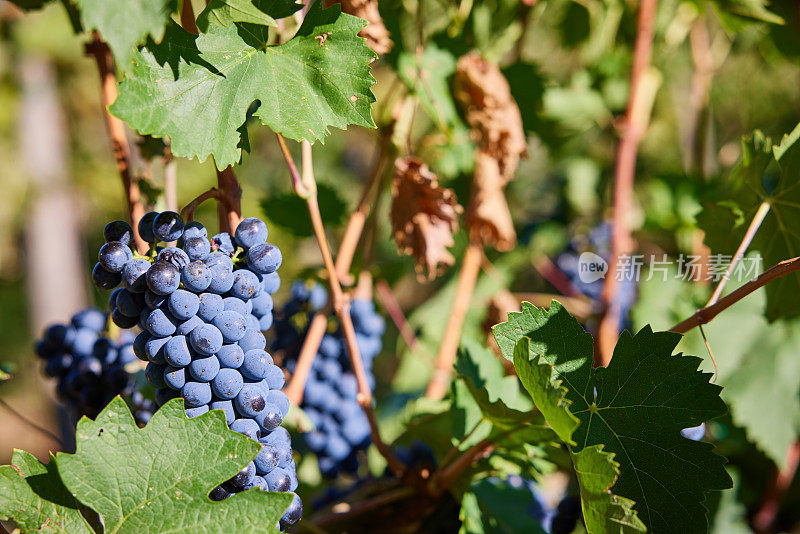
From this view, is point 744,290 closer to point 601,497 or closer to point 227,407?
point 601,497

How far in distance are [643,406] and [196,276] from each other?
381 mm

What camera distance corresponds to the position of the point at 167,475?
46cm

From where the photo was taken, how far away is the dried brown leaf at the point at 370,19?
0.63m

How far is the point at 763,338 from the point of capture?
0.95 metres

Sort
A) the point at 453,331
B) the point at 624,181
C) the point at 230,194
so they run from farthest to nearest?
the point at 624,181 < the point at 453,331 < the point at 230,194

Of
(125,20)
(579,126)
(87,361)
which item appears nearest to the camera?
(125,20)

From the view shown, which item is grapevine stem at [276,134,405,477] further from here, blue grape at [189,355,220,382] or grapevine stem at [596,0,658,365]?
grapevine stem at [596,0,658,365]

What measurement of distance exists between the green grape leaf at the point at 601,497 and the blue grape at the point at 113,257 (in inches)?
15.1

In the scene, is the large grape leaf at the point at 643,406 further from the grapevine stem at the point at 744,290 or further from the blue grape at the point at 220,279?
the blue grape at the point at 220,279

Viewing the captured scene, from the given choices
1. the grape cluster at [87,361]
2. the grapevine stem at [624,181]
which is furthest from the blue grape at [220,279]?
the grapevine stem at [624,181]

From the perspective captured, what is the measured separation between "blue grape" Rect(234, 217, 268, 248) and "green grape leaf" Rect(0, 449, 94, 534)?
0.76 feet

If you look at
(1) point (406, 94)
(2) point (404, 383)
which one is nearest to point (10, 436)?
(2) point (404, 383)

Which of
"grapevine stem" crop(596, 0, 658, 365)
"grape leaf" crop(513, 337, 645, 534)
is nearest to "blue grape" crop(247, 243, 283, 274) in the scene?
"grape leaf" crop(513, 337, 645, 534)

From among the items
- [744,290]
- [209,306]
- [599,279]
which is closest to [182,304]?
[209,306]
